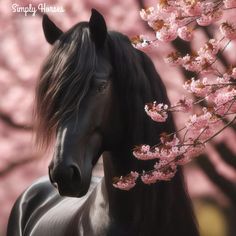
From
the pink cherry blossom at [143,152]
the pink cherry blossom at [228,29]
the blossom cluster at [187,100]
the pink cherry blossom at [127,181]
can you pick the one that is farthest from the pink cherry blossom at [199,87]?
the pink cherry blossom at [127,181]

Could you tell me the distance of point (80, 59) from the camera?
2.88 meters

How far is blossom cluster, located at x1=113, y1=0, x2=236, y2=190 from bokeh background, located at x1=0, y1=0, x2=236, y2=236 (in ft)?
9.98

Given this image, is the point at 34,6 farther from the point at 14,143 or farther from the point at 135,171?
the point at 135,171

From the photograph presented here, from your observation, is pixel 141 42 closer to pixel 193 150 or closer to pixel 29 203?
pixel 193 150

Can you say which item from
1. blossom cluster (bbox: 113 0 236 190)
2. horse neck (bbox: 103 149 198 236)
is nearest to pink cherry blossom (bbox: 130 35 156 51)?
blossom cluster (bbox: 113 0 236 190)

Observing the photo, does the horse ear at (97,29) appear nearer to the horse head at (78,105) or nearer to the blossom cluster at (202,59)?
the horse head at (78,105)

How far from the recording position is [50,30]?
315 centimetres

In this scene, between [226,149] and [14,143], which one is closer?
[226,149]

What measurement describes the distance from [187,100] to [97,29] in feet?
1.62

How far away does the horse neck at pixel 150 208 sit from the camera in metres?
3.02

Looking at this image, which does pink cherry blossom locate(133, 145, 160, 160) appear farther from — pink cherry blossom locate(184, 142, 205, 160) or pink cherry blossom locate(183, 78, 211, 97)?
pink cherry blossom locate(183, 78, 211, 97)

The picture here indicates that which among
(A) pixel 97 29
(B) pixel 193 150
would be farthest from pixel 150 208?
(A) pixel 97 29

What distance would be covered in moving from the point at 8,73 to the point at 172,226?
16.6ft

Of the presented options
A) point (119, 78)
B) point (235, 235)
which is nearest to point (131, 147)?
point (119, 78)
